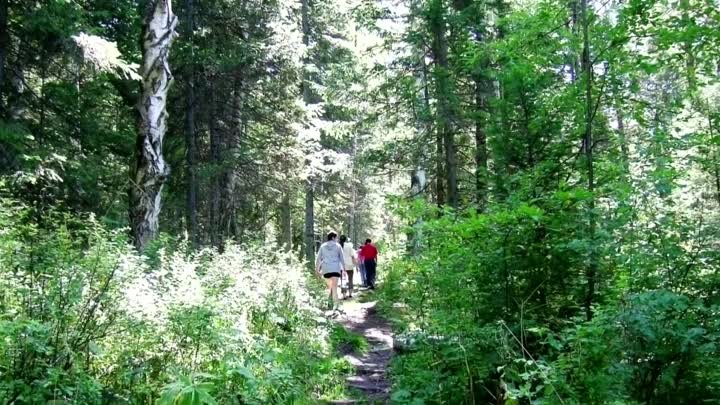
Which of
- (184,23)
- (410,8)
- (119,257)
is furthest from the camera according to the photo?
(410,8)

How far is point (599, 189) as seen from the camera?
5191mm

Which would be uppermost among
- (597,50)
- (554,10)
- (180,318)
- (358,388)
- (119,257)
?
(554,10)

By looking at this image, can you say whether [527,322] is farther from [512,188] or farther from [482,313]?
[512,188]

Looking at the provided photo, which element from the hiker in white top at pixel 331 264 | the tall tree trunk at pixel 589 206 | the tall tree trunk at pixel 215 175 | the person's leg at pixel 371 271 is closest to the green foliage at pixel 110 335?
the tall tree trunk at pixel 589 206

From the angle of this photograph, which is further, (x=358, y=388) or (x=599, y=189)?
(x=358, y=388)

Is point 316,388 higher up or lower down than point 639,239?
lower down

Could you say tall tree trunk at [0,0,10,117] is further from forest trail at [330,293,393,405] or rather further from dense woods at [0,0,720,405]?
forest trail at [330,293,393,405]

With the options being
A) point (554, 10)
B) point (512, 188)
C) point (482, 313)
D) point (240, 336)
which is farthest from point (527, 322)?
A: point (554, 10)

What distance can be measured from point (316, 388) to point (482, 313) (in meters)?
2.41

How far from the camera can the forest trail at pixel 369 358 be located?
6766mm

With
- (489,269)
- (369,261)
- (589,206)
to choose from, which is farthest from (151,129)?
(369,261)

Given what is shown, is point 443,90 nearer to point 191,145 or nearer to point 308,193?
point 191,145

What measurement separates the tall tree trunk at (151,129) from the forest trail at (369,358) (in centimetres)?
330

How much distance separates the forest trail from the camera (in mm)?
6766
